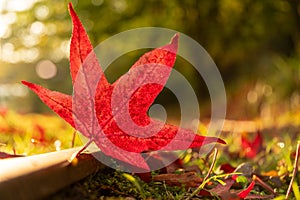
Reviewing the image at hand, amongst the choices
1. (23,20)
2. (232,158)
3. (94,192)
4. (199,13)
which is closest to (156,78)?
(94,192)

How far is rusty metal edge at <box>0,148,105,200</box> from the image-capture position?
1.86 ft

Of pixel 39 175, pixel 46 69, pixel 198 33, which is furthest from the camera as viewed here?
pixel 46 69

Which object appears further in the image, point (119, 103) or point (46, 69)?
point (46, 69)

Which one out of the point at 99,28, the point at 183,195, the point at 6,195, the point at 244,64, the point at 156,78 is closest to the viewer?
the point at 6,195

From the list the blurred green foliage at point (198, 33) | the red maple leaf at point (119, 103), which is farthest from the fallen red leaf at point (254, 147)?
the blurred green foliage at point (198, 33)

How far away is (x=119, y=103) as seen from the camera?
0.77 metres

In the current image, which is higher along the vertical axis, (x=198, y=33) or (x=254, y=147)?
(x=198, y=33)

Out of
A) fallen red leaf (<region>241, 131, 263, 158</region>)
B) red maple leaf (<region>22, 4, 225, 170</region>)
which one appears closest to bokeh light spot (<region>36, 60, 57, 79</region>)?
fallen red leaf (<region>241, 131, 263, 158</region>)

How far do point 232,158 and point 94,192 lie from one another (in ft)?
3.71

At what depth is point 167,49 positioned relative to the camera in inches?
29.9

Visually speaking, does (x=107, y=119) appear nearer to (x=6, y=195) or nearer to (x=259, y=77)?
(x=6, y=195)

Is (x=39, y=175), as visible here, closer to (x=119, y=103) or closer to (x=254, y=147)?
(x=119, y=103)

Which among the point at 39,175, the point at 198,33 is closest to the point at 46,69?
the point at 198,33

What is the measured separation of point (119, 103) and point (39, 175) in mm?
197
